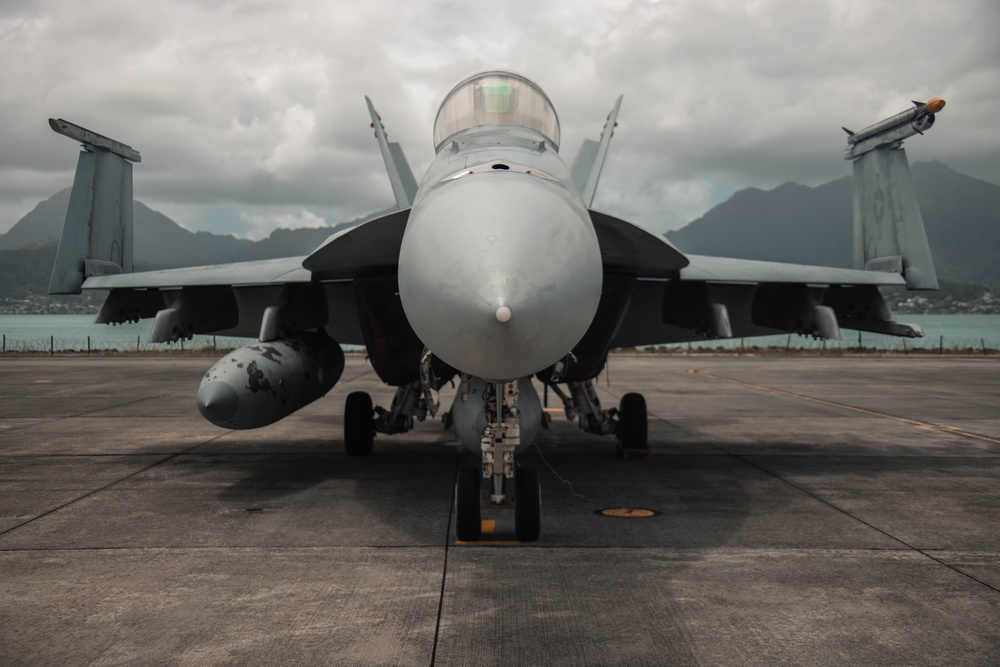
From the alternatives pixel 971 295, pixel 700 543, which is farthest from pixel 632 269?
pixel 971 295

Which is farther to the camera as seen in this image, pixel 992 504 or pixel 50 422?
pixel 50 422

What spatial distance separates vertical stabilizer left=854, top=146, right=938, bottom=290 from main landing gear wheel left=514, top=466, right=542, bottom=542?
631 centimetres

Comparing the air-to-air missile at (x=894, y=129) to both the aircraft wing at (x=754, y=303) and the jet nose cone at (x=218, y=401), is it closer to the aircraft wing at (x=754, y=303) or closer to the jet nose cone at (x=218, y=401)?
the aircraft wing at (x=754, y=303)

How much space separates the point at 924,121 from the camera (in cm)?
859

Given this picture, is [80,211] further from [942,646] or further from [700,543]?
[942,646]

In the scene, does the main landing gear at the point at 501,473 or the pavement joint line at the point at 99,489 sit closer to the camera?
the main landing gear at the point at 501,473

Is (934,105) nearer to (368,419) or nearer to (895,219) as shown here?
(895,219)

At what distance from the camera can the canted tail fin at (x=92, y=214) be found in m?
A: 9.42

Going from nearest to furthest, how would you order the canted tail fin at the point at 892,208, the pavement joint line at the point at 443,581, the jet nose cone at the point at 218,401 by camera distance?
the pavement joint line at the point at 443,581 < the jet nose cone at the point at 218,401 < the canted tail fin at the point at 892,208

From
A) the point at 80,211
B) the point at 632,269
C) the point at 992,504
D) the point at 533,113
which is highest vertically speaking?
the point at 533,113

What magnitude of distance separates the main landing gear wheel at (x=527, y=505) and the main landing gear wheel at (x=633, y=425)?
13.7ft

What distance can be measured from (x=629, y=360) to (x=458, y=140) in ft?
84.4

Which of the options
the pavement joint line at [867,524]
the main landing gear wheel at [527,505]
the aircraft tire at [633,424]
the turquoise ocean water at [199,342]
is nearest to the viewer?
the pavement joint line at [867,524]

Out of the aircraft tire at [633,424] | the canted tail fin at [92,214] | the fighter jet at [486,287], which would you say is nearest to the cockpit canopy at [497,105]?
the fighter jet at [486,287]
